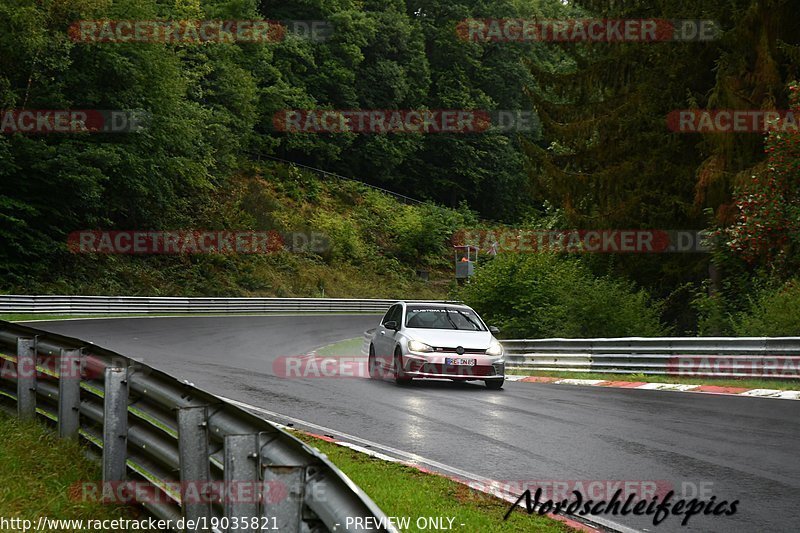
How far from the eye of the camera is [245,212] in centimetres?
5900

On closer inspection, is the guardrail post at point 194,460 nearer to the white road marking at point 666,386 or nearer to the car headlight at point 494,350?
the car headlight at point 494,350

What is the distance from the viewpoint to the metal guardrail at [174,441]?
149 inches

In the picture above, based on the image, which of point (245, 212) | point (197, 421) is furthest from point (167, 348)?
point (245, 212)

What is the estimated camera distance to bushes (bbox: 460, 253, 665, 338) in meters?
24.2

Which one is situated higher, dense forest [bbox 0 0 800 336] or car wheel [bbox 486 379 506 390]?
dense forest [bbox 0 0 800 336]

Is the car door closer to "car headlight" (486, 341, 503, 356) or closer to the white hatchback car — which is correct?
the white hatchback car

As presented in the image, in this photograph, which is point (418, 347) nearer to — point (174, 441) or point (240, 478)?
point (174, 441)

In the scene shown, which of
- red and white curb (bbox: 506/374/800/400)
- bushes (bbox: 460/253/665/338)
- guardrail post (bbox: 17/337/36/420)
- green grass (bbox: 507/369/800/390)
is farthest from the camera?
bushes (bbox: 460/253/665/338)

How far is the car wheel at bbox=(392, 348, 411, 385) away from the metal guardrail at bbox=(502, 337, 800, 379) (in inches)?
200

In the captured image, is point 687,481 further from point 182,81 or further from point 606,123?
point 182,81

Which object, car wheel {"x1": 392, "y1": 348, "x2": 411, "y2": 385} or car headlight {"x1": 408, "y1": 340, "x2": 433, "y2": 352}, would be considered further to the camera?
car wheel {"x1": 392, "y1": 348, "x2": 411, "y2": 385}

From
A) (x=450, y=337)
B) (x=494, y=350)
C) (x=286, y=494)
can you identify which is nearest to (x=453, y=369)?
(x=450, y=337)

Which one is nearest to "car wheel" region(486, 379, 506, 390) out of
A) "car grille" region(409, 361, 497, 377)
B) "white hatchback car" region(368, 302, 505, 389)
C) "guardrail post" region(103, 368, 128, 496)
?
"white hatchback car" region(368, 302, 505, 389)

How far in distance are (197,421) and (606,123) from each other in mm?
24831
